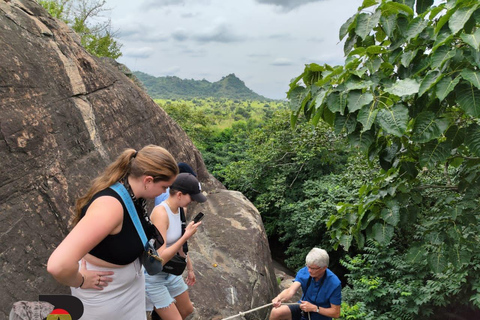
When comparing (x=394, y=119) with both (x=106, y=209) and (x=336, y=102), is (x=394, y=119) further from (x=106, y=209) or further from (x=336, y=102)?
(x=106, y=209)

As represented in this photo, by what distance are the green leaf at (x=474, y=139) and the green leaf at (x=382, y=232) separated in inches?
30.2

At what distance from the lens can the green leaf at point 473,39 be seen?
1687 mm

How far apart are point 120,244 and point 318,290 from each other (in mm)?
2507

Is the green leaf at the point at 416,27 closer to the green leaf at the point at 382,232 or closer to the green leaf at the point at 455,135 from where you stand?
the green leaf at the point at 455,135

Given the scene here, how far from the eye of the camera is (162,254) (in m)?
2.84

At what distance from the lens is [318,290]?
3807 mm

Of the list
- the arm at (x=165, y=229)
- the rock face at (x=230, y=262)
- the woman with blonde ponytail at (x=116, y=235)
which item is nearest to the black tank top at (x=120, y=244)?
the woman with blonde ponytail at (x=116, y=235)

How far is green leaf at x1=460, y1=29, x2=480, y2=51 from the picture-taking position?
1.69m

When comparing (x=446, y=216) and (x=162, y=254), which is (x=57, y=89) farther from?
(x=446, y=216)

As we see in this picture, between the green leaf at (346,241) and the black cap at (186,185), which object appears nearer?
the green leaf at (346,241)

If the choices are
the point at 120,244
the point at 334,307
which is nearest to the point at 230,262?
the point at 334,307

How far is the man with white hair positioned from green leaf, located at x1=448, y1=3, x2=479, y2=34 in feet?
8.18

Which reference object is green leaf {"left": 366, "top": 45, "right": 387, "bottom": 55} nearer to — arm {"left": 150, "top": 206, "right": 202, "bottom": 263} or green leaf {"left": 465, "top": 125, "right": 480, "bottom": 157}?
green leaf {"left": 465, "top": 125, "right": 480, "bottom": 157}

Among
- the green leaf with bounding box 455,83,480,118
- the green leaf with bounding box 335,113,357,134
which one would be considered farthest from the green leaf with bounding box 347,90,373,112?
the green leaf with bounding box 455,83,480,118
